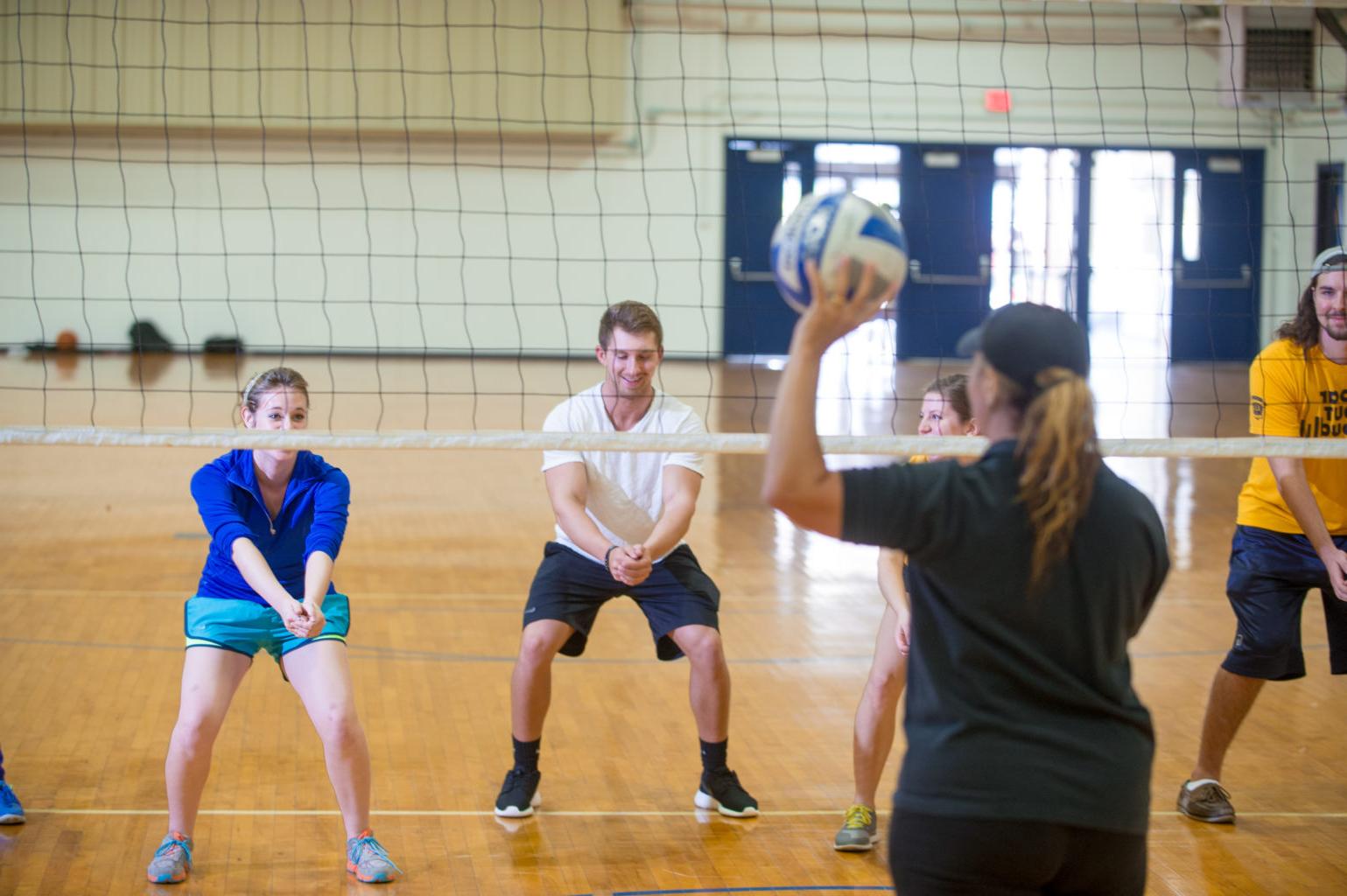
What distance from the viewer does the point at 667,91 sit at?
16.9m

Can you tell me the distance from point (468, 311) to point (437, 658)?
1226cm

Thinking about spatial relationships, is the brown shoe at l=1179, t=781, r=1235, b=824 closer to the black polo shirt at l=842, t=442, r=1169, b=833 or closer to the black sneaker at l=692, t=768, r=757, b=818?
the black sneaker at l=692, t=768, r=757, b=818

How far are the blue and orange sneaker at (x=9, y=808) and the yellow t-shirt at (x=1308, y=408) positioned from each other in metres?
3.53

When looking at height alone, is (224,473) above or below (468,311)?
below

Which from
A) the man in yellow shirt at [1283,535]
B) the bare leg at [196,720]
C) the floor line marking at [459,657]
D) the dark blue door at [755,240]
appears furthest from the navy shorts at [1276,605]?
the dark blue door at [755,240]

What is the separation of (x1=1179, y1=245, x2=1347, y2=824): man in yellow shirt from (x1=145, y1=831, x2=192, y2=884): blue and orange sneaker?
8.92 feet

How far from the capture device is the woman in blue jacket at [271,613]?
3357 mm

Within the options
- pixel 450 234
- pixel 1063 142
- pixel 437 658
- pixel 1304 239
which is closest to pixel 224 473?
pixel 437 658

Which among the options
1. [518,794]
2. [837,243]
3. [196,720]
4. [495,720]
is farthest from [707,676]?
[837,243]

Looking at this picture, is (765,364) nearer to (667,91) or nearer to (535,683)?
(667,91)

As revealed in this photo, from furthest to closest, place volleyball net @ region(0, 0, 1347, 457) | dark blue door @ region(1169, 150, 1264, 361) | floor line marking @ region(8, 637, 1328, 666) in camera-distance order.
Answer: dark blue door @ region(1169, 150, 1264, 361), volleyball net @ region(0, 0, 1347, 457), floor line marking @ region(8, 637, 1328, 666)

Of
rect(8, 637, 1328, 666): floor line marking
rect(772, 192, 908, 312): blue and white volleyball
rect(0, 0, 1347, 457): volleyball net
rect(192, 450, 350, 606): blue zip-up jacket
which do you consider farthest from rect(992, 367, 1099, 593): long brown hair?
rect(0, 0, 1347, 457): volleyball net

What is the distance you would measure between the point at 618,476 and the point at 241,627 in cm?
118

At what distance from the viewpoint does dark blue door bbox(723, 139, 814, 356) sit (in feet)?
56.1
